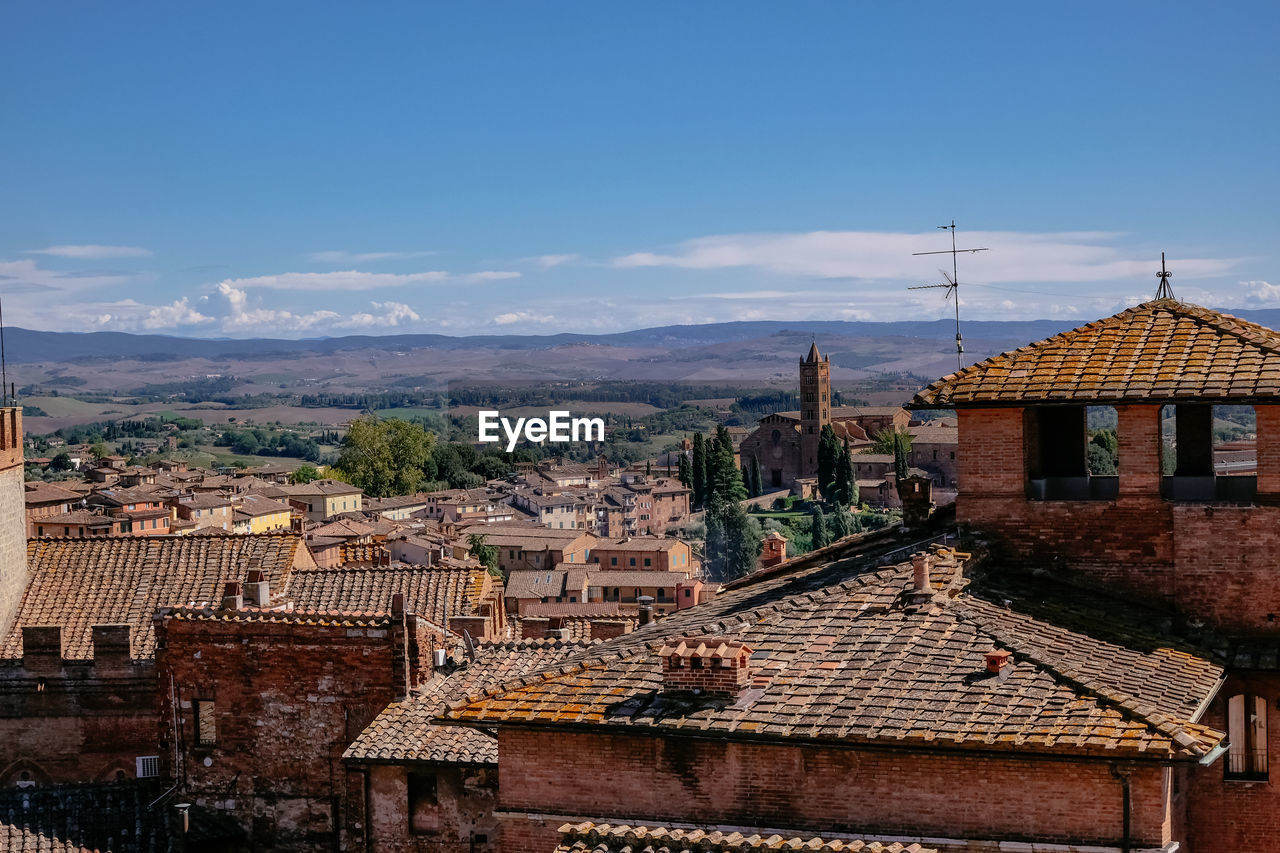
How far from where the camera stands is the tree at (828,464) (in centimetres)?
15350

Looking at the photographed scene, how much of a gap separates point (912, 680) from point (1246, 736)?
14.2ft

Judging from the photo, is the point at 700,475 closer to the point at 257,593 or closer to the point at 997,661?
the point at 257,593

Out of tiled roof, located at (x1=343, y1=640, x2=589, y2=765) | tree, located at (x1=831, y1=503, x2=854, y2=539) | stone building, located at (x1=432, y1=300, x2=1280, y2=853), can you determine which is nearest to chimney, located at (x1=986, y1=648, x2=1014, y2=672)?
stone building, located at (x1=432, y1=300, x2=1280, y2=853)

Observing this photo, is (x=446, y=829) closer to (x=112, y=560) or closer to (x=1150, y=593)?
(x=1150, y=593)

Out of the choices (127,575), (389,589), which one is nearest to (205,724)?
(389,589)

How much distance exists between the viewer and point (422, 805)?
704 inches

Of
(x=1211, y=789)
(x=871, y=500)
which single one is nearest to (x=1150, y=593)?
(x=1211, y=789)

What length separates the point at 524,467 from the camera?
627 ft

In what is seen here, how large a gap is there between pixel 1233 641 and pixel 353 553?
30.2 m

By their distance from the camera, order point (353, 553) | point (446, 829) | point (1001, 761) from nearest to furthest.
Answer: point (1001, 761), point (446, 829), point (353, 553)

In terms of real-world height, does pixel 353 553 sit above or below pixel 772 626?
below

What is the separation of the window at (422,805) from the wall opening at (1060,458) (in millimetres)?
7935

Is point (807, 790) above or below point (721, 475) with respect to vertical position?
above

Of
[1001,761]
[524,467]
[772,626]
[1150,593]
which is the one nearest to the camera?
[1001,761]
